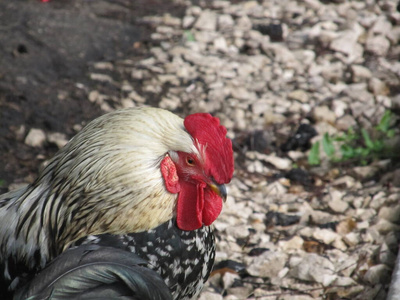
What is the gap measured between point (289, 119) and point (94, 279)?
9.48ft

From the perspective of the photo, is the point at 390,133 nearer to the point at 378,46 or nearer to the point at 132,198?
the point at 378,46

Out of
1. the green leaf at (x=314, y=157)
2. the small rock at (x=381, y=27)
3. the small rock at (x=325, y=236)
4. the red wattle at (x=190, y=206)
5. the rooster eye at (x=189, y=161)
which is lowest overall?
the small rock at (x=325, y=236)

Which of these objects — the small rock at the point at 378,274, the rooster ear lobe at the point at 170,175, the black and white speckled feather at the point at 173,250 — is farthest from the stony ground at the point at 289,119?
the rooster ear lobe at the point at 170,175

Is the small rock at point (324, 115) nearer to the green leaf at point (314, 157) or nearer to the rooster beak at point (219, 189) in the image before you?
the green leaf at point (314, 157)

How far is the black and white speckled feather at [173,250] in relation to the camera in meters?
2.43

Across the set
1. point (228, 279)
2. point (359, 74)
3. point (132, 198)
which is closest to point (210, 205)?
point (132, 198)

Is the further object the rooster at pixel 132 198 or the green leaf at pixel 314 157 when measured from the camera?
the green leaf at pixel 314 157

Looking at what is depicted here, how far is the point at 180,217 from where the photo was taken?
2518mm

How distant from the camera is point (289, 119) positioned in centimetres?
469

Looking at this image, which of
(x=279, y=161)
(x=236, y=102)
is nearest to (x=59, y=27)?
(x=236, y=102)

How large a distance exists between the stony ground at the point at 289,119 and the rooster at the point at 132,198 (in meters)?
0.81

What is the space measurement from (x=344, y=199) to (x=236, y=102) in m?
1.36

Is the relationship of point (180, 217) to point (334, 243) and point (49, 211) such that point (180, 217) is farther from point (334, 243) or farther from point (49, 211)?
point (334, 243)

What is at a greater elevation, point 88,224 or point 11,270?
point 88,224
